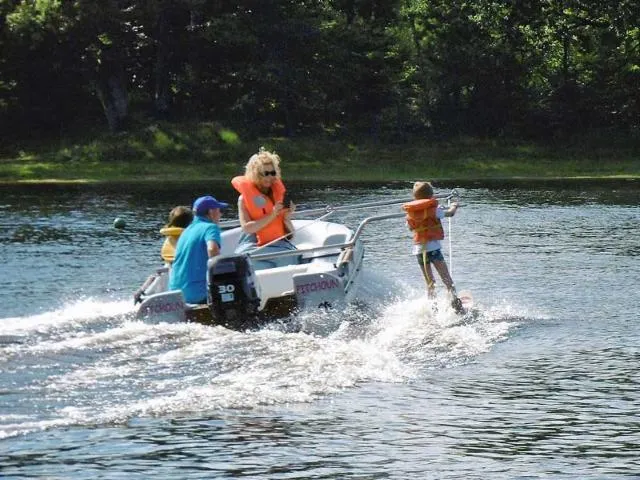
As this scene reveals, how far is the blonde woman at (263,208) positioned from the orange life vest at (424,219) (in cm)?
138

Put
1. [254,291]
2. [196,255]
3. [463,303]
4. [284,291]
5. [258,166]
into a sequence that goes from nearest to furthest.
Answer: [254,291], [196,255], [284,291], [258,166], [463,303]

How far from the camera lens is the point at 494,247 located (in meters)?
24.2

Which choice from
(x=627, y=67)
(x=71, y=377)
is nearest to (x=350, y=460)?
(x=71, y=377)

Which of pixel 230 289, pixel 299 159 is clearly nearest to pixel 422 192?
pixel 230 289

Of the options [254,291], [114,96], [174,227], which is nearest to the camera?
[254,291]

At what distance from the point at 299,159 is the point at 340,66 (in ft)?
16.4

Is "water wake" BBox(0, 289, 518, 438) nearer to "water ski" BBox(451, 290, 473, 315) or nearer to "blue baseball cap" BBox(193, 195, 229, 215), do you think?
"water ski" BBox(451, 290, 473, 315)

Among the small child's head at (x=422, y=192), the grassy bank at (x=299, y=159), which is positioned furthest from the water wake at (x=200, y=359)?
the grassy bank at (x=299, y=159)

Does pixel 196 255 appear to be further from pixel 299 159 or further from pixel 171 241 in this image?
pixel 299 159

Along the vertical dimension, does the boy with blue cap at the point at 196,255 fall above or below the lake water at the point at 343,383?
above

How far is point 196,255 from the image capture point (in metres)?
14.6

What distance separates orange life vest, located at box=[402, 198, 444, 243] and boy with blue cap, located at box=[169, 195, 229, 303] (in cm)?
269

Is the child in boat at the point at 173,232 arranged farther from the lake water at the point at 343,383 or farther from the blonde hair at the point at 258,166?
the blonde hair at the point at 258,166

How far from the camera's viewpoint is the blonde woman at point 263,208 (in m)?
15.8
